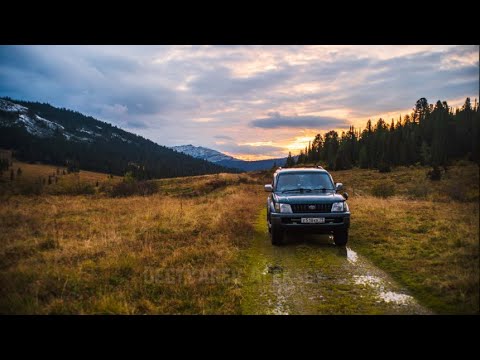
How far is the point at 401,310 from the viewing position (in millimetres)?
4660

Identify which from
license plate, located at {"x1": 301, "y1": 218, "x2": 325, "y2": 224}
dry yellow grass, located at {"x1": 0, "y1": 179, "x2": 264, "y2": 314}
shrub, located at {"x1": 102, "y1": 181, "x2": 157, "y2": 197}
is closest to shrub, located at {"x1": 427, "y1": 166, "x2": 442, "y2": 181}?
dry yellow grass, located at {"x1": 0, "y1": 179, "x2": 264, "y2": 314}

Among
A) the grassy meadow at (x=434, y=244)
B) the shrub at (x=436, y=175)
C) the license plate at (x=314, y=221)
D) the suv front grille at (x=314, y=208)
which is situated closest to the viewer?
the grassy meadow at (x=434, y=244)

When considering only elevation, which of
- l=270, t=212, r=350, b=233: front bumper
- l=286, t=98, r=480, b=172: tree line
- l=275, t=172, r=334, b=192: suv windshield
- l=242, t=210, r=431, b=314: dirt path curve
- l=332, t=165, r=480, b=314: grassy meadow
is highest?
l=286, t=98, r=480, b=172: tree line

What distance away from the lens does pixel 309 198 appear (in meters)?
8.66

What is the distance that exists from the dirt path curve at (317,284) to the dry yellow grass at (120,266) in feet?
1.68

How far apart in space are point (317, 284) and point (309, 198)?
3.29 meters

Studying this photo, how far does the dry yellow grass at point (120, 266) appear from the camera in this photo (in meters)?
4.77

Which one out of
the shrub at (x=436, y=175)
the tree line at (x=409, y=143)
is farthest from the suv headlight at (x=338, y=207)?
the tree line at (x=409, y=143)

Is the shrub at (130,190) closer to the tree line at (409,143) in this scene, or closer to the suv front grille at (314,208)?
the suv front grille at (314,208)

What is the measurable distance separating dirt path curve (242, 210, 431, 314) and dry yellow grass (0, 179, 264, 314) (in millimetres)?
513

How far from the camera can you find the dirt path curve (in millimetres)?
4754

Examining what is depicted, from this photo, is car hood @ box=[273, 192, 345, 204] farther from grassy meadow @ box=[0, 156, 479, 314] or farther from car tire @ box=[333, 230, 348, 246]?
grassy meadow @ box=[0, 156, 479, 314]
